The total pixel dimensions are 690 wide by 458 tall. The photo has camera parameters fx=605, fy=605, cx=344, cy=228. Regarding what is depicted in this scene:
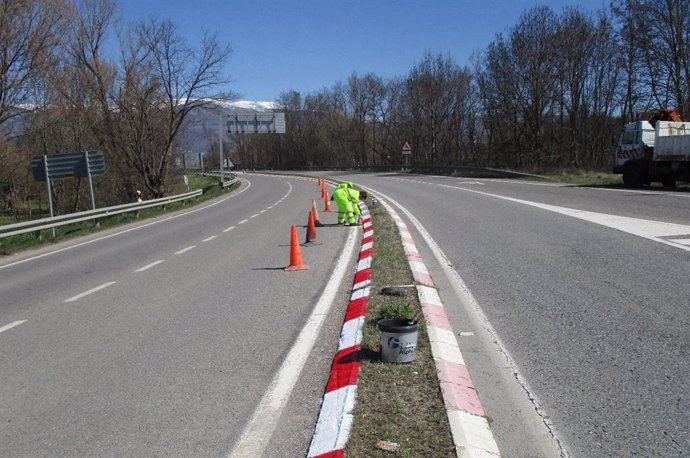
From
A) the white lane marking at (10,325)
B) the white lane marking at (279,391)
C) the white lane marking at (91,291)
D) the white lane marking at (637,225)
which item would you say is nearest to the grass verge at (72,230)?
the white lane marking at (91,291)

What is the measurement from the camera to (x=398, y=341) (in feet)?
15.6

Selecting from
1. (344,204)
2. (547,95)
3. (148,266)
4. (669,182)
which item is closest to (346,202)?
(344,204)

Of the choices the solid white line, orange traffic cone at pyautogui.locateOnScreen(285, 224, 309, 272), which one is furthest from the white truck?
orange traffic cone at pyautogui.locateOnScreen(285, 224, 309, 272)

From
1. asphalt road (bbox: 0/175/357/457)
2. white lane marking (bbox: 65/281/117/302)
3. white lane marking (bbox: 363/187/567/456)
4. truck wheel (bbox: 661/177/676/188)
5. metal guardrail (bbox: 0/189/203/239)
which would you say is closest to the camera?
asphalt road (bbox: 0/175/357/457)

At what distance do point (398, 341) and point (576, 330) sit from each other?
6.52 feet

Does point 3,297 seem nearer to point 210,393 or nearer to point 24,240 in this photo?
point 210,393

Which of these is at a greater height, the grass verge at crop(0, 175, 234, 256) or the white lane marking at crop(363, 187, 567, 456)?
the white lane marking at crop(363, 187, 567, 456)

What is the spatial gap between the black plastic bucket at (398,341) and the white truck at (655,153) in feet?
74.8

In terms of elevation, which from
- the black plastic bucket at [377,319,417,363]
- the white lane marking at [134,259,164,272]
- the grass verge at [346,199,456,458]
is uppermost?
the black plastic bucket at [377,319,417,363]

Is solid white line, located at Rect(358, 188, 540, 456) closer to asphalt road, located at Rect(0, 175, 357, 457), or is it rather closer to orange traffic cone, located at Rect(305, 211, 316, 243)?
asphalt road, located at Rect(0, 175, 357, 457)

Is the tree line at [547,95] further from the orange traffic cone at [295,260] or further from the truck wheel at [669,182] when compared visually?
the orange traffic cone at [295,260]

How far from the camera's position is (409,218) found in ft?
56.7

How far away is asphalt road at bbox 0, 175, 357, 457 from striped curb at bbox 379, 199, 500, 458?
3.04 ft

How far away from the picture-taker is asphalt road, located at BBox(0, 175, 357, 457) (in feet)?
12.7
